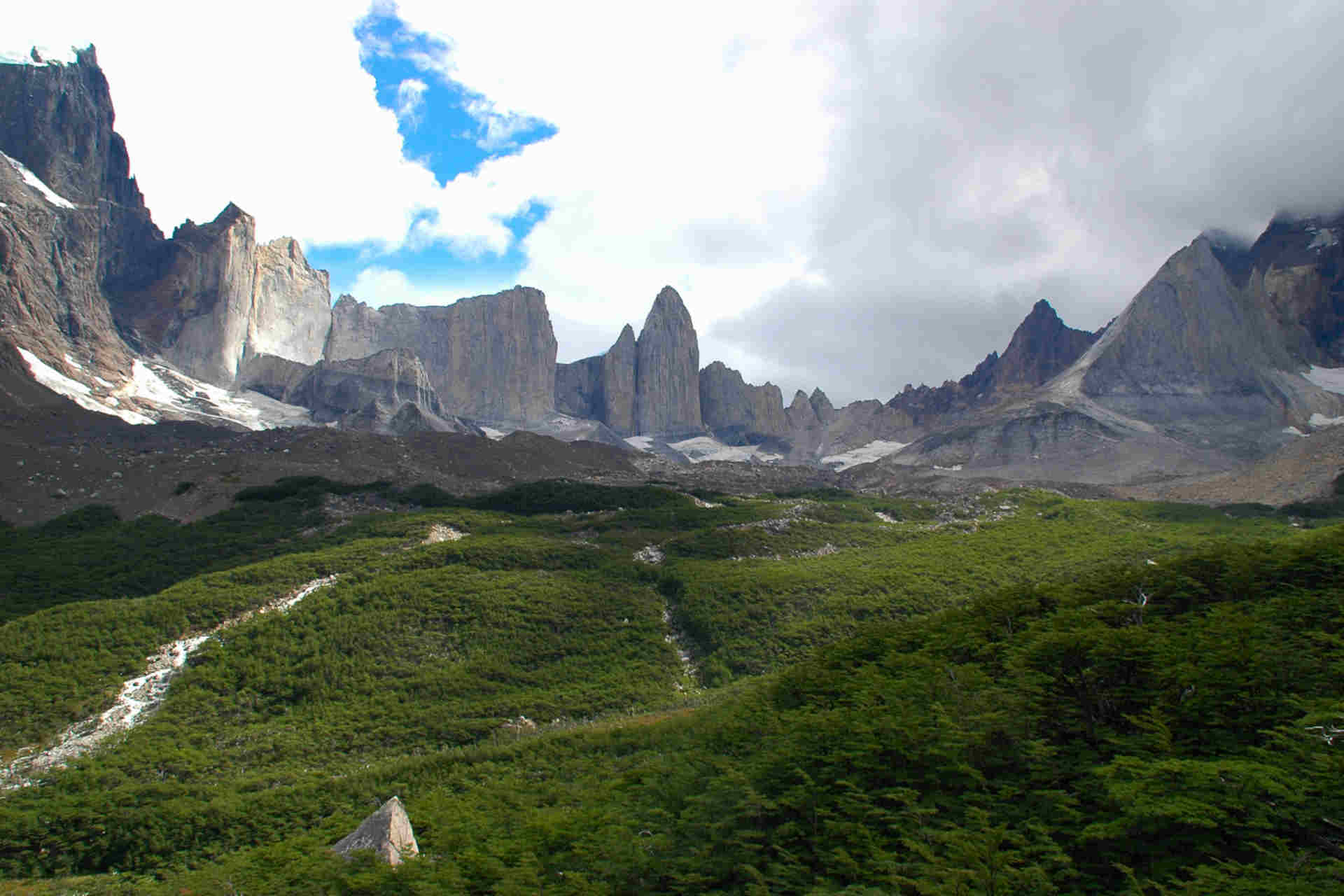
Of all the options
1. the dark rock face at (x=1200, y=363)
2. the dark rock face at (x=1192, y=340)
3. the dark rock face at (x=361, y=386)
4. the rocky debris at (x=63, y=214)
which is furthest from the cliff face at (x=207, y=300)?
the dark rock face at (x=1192, y=340)

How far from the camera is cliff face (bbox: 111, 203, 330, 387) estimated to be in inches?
5630

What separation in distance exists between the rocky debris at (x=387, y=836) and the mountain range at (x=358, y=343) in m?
100

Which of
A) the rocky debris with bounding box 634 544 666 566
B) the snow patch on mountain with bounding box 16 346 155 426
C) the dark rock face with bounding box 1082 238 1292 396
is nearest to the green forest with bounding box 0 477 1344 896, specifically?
the rocky debris with bounding box 634 544 666 566

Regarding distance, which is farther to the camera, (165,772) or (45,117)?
(45,117)

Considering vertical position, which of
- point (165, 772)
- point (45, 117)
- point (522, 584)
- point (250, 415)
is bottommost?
point (165, 772)

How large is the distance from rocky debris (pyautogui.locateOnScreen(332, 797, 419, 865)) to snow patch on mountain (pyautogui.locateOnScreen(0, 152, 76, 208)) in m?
142

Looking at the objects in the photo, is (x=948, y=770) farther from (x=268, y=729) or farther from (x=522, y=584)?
(x=522, y=584)

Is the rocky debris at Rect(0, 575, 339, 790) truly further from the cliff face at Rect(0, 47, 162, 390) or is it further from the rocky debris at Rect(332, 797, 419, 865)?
the cliff face at Rect(0, 47, 162, 390)

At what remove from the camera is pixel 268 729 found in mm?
25125

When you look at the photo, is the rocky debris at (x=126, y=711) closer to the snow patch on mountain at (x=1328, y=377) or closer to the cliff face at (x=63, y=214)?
the cliff face at (x=63, y=214)

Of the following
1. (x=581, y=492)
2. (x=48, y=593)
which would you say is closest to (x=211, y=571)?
(x=48, y=593)

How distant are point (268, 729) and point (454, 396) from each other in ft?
582

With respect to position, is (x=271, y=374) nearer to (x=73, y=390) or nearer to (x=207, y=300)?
(x=207, y=300)

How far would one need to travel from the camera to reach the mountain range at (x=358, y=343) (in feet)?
378
